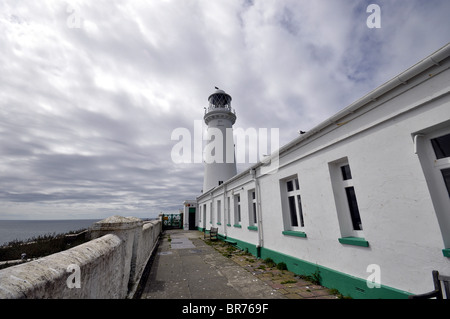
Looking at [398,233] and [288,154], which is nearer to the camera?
[398,233]

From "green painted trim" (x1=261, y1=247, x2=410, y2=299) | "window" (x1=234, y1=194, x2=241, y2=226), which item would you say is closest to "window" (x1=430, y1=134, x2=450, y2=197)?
"green painted trim" (x1=261, y1=247, x2=410, y2=299)

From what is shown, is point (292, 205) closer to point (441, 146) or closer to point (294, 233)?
point (294, 233)

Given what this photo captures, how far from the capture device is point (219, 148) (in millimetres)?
20016

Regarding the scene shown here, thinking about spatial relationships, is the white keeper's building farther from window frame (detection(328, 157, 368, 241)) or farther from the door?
the door

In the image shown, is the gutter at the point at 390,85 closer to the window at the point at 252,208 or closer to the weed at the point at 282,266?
the weed at the point at 282,266

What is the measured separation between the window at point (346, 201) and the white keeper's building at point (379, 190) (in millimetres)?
22

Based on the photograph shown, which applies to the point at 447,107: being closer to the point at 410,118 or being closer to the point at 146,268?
the point at 410,118

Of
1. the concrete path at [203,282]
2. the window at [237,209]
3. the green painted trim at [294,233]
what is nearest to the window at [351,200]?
the green painted trim at [294,233]

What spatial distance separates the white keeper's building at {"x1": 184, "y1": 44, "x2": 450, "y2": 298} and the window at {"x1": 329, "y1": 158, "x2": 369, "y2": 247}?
0.02m
